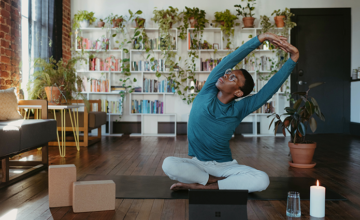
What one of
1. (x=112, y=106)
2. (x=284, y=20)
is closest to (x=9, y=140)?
(x=112, y=106)

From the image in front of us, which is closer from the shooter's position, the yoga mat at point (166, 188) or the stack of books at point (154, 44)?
the yoga mat at point (166, 188)

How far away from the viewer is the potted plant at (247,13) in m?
5.82

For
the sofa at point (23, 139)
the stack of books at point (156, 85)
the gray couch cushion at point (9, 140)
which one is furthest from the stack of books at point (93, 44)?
the gray couch cushion at point (9, 140)

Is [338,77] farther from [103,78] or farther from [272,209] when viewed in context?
[272,209]

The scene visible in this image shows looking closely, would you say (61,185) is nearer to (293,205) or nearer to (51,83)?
(293,205)

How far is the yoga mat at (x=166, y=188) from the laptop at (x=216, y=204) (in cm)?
55

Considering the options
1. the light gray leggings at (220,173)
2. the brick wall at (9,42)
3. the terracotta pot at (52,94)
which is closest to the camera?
the light gray leggings at (220,173)

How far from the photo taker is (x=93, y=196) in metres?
1.78

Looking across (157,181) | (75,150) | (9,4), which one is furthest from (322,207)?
(9,4)

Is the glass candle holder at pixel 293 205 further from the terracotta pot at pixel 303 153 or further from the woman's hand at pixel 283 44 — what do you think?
the terracotta pot at pixel 303 153

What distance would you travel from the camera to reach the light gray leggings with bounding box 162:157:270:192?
6.30 feet

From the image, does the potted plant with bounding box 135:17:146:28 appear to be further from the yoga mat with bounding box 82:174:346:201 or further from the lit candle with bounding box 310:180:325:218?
the lit candle with bounding box 310:180:325:218

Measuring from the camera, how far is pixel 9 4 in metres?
3.91

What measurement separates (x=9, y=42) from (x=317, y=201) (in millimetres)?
3940
